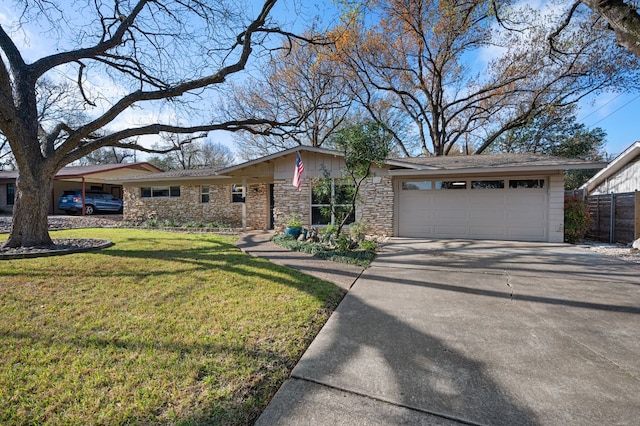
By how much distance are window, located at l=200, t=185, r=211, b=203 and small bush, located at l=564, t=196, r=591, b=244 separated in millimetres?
14545

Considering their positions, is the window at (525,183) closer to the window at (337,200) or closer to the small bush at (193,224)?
the window at (337,200)

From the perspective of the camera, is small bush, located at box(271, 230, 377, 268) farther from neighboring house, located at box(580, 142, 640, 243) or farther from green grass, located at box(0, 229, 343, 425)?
neighboring house, located at box(580, 142, 640, 243)

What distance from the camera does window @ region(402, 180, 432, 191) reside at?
1029 centimetres

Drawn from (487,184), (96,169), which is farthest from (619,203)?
(96,169)

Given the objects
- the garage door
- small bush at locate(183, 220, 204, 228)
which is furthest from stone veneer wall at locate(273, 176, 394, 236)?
small bush at locate(183, 220, 204, 228)

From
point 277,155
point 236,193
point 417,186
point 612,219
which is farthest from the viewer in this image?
point 236,193

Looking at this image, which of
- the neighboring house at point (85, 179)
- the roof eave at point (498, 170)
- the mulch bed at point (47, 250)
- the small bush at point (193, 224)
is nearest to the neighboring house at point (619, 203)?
the roof eave at point (498, 170)

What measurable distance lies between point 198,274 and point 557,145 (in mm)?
25581

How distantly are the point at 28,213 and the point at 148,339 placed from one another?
6.55m

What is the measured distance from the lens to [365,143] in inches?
288

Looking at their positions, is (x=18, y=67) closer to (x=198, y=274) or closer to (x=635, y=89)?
(x=198, y=274)

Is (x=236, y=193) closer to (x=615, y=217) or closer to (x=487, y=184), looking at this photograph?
(x=487, y=184)

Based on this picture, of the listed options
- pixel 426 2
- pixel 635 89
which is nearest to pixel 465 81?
pixel 426 2

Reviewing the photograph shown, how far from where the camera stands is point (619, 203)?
933cm
